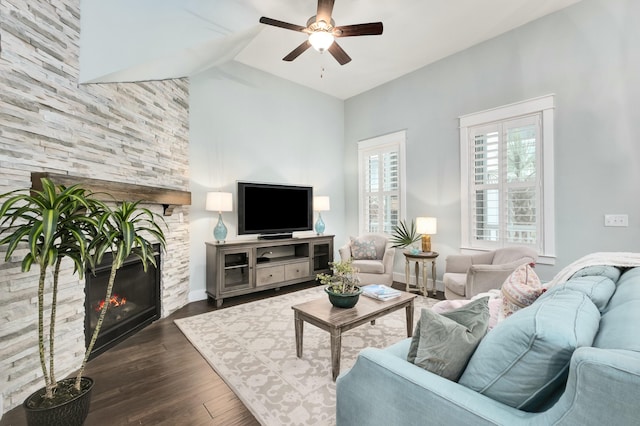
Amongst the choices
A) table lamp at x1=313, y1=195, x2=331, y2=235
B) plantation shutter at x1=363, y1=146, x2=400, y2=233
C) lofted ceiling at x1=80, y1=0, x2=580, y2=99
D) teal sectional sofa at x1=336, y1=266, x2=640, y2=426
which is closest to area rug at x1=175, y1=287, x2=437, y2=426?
teal sectional sofa at x1=336, y1=266, x2=640, y2=426

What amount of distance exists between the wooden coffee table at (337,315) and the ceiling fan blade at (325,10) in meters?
2.55

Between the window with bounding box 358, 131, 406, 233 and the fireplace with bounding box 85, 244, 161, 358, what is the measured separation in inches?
140

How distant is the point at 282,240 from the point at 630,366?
3.91m

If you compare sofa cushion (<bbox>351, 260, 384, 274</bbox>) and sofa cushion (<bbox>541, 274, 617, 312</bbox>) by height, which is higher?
sofa cushion (<bbox>541, 274, 617, 312</bbox>)

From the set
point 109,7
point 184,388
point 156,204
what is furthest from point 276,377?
point 109,7

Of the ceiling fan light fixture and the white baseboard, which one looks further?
the white baseboard

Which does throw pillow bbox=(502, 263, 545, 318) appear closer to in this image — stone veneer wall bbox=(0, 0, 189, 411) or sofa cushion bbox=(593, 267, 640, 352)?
sofa cushion bbox=(593, 267, 640, 352)

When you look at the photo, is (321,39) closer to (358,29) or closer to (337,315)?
(358,29)

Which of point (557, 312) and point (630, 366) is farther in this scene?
point (557, 312)

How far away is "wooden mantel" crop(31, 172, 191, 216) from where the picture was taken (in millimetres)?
1989

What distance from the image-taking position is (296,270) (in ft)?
15.0

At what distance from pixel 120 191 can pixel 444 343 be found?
8.86ft

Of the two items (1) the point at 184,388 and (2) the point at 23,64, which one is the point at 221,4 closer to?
(2) the point at 23,64

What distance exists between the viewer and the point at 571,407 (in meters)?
0.74
